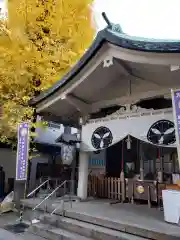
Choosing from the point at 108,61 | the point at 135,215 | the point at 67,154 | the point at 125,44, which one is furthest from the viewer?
the point at 67,154

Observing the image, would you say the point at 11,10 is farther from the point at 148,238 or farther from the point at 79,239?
the point at 148,238

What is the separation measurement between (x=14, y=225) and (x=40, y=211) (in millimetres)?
1032

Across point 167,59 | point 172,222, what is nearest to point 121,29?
point 167,59

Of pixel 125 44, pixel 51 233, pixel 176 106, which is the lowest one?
pixel 51 233

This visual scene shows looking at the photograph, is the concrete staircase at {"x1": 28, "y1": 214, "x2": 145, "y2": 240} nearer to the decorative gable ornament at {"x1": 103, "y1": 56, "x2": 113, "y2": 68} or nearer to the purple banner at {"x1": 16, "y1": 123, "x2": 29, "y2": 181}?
the purple banner at {"x1": 16, "y1": 123, "x2": 29, "y2": 181}

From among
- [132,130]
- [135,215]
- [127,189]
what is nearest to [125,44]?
[132,130]

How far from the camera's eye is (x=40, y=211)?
8.82 metres

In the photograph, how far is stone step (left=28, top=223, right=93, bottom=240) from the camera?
663 centimetres

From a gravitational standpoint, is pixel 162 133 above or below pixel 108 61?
below

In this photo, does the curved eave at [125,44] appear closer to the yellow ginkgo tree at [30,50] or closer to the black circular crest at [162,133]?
the black circular crest at [162,133]

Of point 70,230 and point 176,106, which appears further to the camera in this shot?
point 70,230

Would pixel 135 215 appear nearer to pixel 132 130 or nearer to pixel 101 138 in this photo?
pixel 132 130

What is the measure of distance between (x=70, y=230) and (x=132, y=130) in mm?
3766

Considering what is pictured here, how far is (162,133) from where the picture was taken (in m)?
7.39
